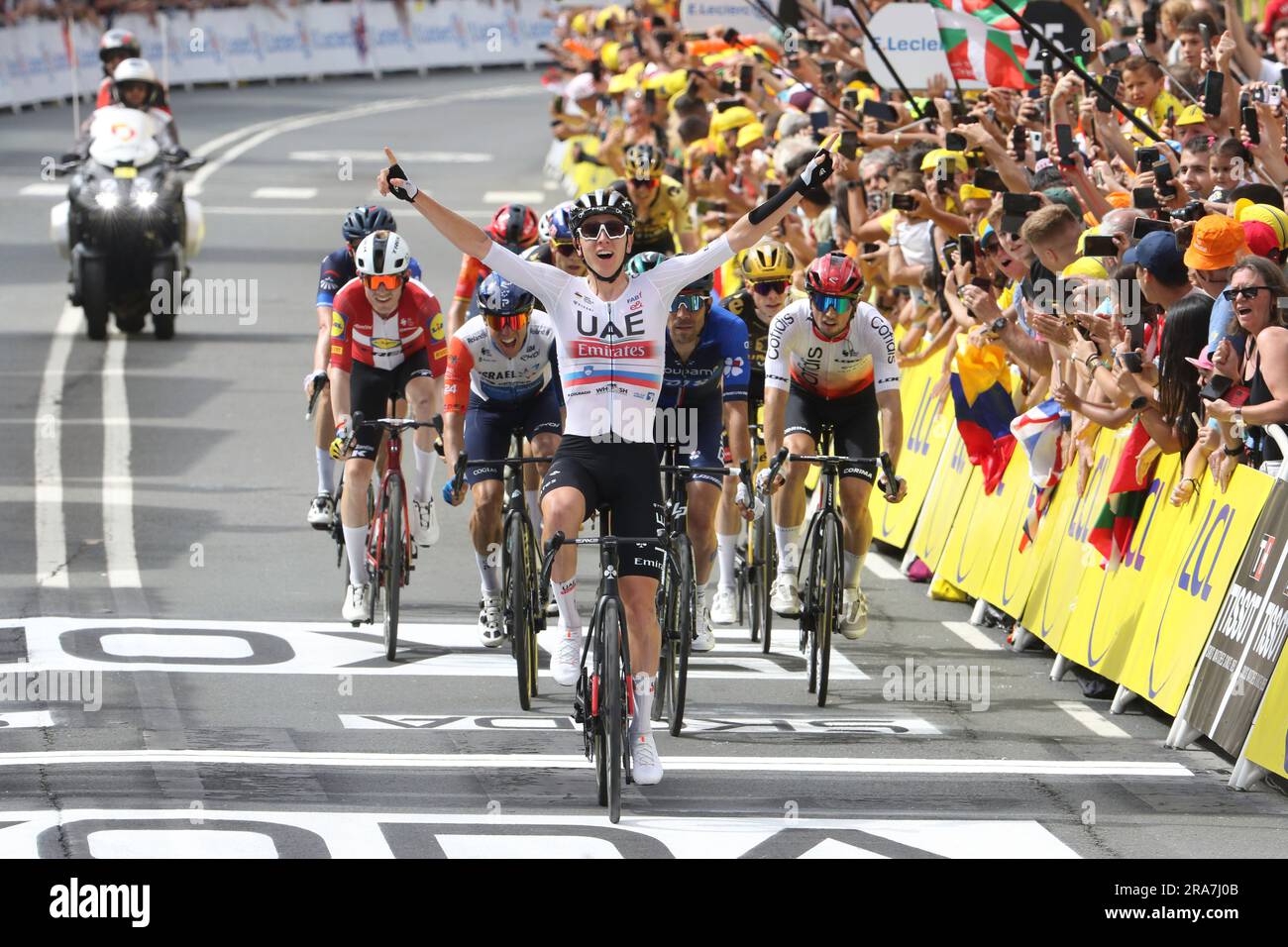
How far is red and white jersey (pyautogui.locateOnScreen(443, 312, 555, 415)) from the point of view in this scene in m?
11.7

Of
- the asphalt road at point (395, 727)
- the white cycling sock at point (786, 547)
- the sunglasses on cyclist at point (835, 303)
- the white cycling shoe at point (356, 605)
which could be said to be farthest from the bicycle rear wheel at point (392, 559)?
the sunglasses on cyclist at point (835, 303)

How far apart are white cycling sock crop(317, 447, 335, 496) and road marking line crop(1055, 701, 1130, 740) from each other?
479 cm

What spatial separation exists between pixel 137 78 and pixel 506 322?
1166 centimetres

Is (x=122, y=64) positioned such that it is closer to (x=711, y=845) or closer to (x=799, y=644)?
(x=799, y=644)

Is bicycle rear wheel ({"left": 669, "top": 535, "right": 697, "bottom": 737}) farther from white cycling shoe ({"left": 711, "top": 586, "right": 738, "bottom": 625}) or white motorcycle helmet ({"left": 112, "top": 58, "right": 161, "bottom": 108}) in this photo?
white motorcycle helmet ({"left": 112, "top": 58, "right": 161, "bottom": 108})

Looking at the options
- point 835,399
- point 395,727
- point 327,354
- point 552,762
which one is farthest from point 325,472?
point 552,762

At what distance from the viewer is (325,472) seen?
1398 cm

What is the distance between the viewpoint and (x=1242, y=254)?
10.5m

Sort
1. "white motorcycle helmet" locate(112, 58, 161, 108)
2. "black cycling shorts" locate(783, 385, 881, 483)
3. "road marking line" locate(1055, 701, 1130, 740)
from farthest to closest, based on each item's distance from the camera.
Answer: "white motorcycle helmet" locate(112, 58, 161, 108), "black cycling shorts" locate(783, 385, 881, 483), "road marking line" locate(1055, 701, 1130, 740)

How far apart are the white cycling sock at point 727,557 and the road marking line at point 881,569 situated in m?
1.70

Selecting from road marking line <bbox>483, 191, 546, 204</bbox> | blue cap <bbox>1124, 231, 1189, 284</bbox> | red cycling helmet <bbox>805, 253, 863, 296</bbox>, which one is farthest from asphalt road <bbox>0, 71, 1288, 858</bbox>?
road marking line <bbox>483, 191, 546, 204</bbox>

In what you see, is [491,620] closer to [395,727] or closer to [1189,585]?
Answer: [395,727]
